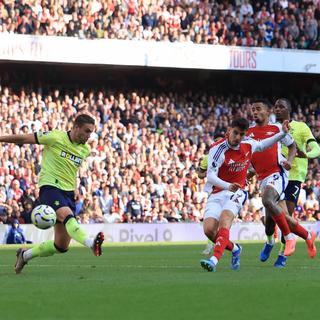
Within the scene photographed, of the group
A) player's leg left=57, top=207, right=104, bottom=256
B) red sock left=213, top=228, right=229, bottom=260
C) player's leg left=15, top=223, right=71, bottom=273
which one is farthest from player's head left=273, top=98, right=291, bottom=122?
player's leg left=15, top=223, right=71, bottom=273

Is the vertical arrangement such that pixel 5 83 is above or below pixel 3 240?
above

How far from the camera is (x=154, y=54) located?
37.8m

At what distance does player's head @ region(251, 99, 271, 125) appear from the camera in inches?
627

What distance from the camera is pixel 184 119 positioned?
38.5 m

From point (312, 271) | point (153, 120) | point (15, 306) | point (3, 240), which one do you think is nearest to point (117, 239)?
point (3, 240)

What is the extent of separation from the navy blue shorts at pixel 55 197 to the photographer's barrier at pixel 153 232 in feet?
46.4

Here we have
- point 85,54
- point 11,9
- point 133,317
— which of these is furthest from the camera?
point 85,54

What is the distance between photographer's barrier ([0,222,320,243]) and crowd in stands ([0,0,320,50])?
8.27 meters

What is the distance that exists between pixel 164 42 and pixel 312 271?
2432 centimetres

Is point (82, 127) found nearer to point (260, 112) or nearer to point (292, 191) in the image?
point (260, 112)

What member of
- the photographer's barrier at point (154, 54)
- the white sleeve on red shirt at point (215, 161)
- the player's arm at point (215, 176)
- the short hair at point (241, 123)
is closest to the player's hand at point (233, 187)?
the player's arm at point (215, 176)

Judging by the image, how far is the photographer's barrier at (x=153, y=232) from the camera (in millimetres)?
28281

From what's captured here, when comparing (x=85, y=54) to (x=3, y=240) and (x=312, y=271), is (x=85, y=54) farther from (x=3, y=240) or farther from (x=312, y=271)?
(x=312, y=271)

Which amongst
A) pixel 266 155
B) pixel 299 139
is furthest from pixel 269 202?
pixel 299 139
